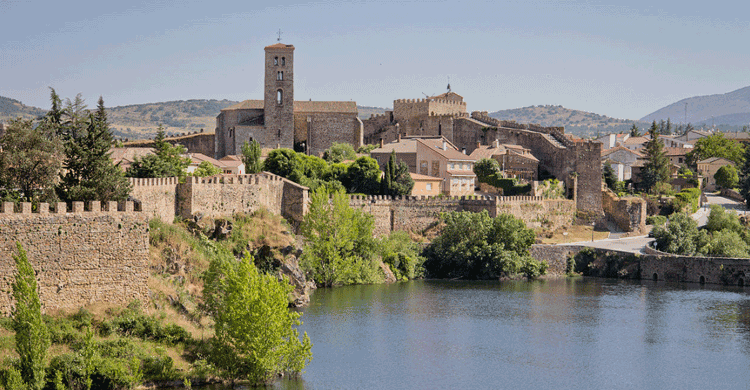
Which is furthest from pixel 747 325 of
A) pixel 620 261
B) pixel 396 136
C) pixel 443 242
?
pixel 396 136

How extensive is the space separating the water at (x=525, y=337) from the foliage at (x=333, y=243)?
4.34 ft

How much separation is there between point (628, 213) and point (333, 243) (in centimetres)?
2862

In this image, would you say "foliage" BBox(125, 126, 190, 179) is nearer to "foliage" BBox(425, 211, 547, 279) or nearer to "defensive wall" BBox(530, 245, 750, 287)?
"foliage" BBox(425, 211, 547, 279)

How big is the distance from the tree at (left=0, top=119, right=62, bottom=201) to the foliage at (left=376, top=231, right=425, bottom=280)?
25461 mm

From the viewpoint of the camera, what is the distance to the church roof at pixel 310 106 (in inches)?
3302

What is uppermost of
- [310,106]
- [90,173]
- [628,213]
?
[310,106]

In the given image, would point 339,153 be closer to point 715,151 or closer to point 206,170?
point 206,170

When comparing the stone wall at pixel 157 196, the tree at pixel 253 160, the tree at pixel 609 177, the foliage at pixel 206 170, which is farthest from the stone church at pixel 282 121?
the stone wall at pixel 157 196

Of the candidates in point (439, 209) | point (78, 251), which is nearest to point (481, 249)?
point (439, 209)

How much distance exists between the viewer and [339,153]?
7625cm

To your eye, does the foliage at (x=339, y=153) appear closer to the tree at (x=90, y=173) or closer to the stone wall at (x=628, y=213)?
the stone wall at (x=628, y=213)

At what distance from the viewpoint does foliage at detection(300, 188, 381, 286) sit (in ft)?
181

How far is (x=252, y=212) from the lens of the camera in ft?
177

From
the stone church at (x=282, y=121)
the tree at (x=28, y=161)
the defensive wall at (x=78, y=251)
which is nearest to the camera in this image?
the defensive wall at (x=78, y=251)
